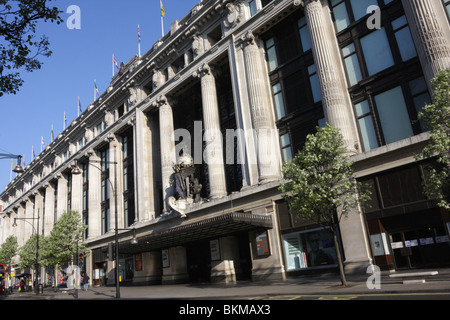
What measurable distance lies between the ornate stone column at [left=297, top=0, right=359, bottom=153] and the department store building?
0.08 metres

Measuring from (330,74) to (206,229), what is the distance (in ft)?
49.1

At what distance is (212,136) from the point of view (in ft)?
109

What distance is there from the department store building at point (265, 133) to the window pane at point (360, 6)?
0.45 ft

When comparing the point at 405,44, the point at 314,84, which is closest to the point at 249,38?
the point at 314,84

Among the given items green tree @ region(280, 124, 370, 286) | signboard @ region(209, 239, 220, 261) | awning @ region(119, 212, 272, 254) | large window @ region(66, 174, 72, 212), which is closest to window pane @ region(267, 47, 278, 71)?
awning @ region(119, 212, 272, 254)

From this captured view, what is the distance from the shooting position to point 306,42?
92.8 ft

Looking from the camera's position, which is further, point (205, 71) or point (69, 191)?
point (69, 191)

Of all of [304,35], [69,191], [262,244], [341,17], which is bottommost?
[262,244]

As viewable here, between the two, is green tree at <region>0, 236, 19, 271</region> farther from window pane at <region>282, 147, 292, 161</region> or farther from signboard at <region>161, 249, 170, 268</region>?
window pane at <region>282, 147, 292, 161</region>

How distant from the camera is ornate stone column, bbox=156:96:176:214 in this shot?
36.8 meters

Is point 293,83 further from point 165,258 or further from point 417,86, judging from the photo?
point 165,258

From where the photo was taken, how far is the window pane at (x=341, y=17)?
25.9m

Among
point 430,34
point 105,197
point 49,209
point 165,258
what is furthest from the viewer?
point 49,209
